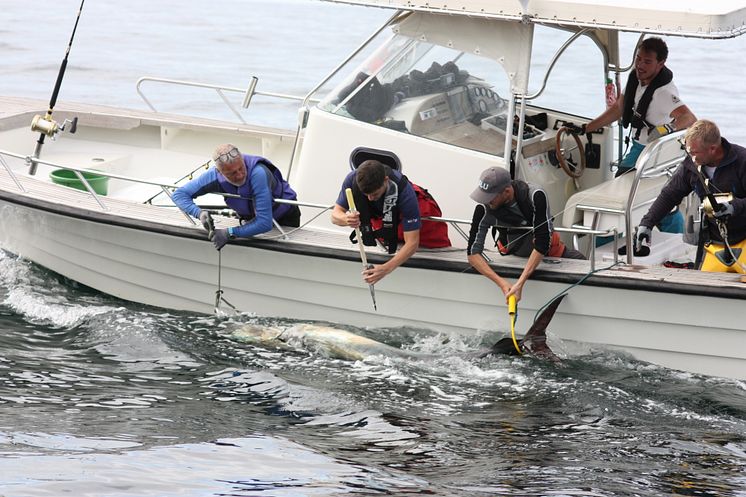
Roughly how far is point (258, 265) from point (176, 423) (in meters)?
1.85

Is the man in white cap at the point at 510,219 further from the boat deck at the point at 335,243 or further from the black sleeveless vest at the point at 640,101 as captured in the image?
the black sleeveless vest at the point at 640,101

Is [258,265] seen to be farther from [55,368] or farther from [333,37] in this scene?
[333,37]

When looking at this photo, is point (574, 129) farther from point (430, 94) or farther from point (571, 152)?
point (430, 94)

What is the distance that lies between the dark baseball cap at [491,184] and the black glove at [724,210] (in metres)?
1.39

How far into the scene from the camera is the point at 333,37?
93.7 feet

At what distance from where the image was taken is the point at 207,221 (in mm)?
7977

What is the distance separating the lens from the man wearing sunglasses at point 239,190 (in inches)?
312

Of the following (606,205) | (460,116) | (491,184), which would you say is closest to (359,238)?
(491,184)

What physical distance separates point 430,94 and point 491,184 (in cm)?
131

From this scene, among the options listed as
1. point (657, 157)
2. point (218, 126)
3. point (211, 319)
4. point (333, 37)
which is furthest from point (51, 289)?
point (333, 37)

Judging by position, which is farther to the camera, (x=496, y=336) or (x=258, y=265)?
(x=258, y=265)

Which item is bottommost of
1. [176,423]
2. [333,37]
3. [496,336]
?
[176,423]

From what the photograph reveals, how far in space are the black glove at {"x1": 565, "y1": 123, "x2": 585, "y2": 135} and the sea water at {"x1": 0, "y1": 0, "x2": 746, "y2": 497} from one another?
1.89 m

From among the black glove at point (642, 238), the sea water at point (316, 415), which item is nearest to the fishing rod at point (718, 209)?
the black glove at point (642, 238)
